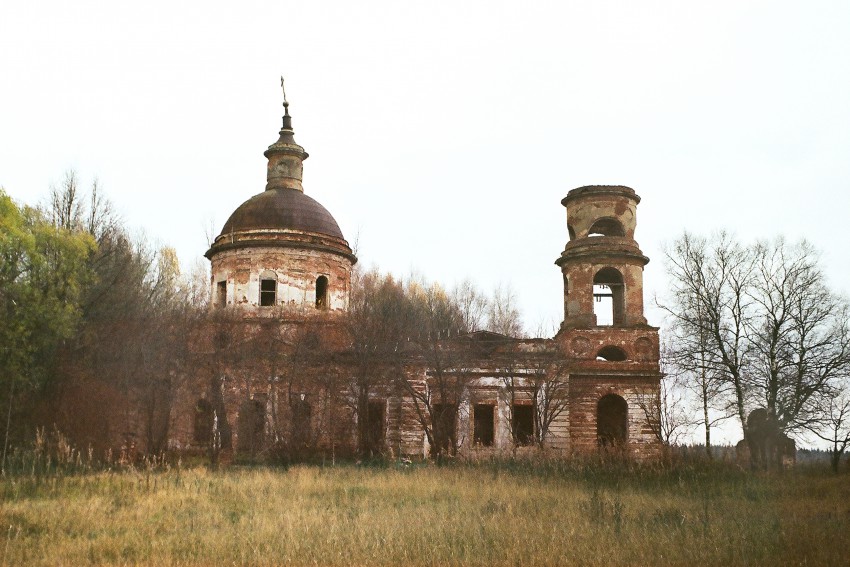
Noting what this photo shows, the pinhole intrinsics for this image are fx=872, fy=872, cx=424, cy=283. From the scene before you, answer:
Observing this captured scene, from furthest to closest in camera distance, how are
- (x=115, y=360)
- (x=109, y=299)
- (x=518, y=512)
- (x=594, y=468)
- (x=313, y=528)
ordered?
(x=109, y=299)
(x=115, y=360)
(x=594, y=468)
(x=518, y=512)
(x=313, y=528)

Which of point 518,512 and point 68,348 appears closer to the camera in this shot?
point 518,512

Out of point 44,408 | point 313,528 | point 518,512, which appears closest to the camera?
point 313,528

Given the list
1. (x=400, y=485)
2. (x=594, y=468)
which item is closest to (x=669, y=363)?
(x=594, y=468)

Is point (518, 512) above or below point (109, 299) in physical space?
below

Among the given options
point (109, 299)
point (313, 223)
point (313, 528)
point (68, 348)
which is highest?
point (313, 223)

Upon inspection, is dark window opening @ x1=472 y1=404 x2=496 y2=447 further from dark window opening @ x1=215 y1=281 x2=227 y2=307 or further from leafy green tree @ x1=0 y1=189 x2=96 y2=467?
leafy green tree @ x1=0 y1=189 x2=96 y2=467

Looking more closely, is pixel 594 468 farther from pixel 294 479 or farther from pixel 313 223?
pixel 313 223

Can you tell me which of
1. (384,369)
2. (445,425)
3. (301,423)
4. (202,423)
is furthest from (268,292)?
(445,425)

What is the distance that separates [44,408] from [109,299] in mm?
5352

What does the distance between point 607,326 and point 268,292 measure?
33.6 feet

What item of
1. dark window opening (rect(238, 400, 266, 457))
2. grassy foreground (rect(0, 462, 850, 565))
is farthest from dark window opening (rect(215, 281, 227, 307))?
grassy foreground (rect(0, 462, 850, 565))

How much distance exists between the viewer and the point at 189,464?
18.9m

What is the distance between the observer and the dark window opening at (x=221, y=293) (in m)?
27.4

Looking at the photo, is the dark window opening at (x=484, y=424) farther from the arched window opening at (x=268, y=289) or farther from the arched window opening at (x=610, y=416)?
the arched window opening at (x=268, y=289)
